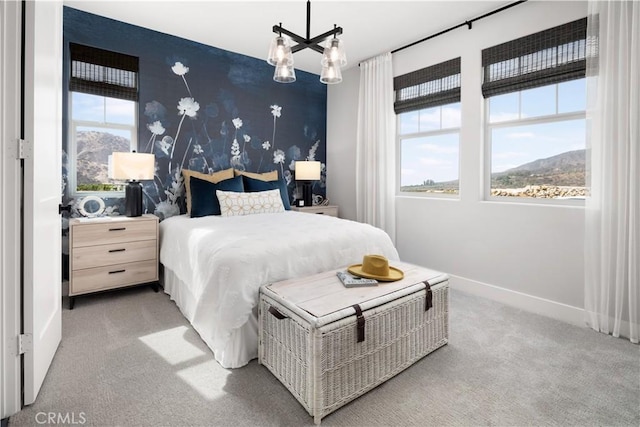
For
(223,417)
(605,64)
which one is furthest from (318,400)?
(605,64)

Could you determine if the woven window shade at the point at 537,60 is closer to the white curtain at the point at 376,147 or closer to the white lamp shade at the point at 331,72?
the white curtain at the point at 376,147

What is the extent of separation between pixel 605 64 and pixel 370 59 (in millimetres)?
2508

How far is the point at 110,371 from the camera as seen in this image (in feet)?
6.11

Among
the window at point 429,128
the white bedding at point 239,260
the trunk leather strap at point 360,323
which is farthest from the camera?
the window at point 429,128

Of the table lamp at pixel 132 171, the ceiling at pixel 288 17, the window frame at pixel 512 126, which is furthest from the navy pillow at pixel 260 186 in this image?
the window frame at pixel 512 126

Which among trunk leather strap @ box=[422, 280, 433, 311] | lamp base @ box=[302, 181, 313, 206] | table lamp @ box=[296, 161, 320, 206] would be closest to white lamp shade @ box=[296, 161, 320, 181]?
table lamp @ box=[296, 161, 320, 206]

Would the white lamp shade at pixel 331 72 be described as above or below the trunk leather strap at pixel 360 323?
above

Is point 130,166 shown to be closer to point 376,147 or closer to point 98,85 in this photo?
point 98,85

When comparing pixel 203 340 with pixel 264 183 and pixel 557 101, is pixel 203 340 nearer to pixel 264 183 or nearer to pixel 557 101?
pixel 264 183

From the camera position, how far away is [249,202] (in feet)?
11.4

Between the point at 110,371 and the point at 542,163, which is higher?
the point at 542,163

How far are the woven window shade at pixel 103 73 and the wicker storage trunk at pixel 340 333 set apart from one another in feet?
9.28

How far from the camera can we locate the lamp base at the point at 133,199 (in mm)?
3152

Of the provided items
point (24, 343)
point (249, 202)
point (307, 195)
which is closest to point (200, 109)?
point (249, 202)
